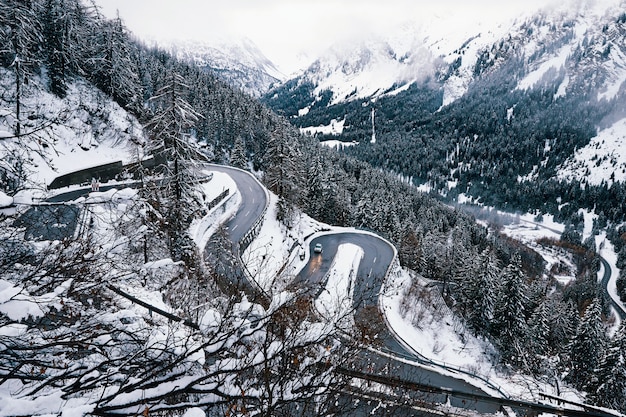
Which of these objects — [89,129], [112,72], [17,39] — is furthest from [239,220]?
[112,72]

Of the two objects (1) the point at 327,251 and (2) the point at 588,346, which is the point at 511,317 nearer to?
(2) the point at 588,346

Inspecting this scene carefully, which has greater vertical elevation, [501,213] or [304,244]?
[304,244]

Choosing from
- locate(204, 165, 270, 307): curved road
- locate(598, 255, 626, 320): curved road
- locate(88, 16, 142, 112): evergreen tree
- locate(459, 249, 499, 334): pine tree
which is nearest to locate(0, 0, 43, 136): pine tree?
locate(204, 165, 270, 307): curved road

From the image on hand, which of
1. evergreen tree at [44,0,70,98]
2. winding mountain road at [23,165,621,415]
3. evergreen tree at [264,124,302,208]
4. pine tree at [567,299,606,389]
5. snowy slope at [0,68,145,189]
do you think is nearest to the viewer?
winding mountain road at [23,165,621,415]

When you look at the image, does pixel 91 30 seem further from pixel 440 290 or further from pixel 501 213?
pixel 501 213

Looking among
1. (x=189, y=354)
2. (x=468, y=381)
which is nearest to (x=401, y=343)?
(x=468, y=381)

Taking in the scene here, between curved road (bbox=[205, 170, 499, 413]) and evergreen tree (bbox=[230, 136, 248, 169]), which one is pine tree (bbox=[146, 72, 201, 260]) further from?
evergreen tree (bbox=[230, 136, 248, 169])

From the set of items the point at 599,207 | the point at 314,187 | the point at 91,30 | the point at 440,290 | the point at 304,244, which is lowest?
the point at 599,207
